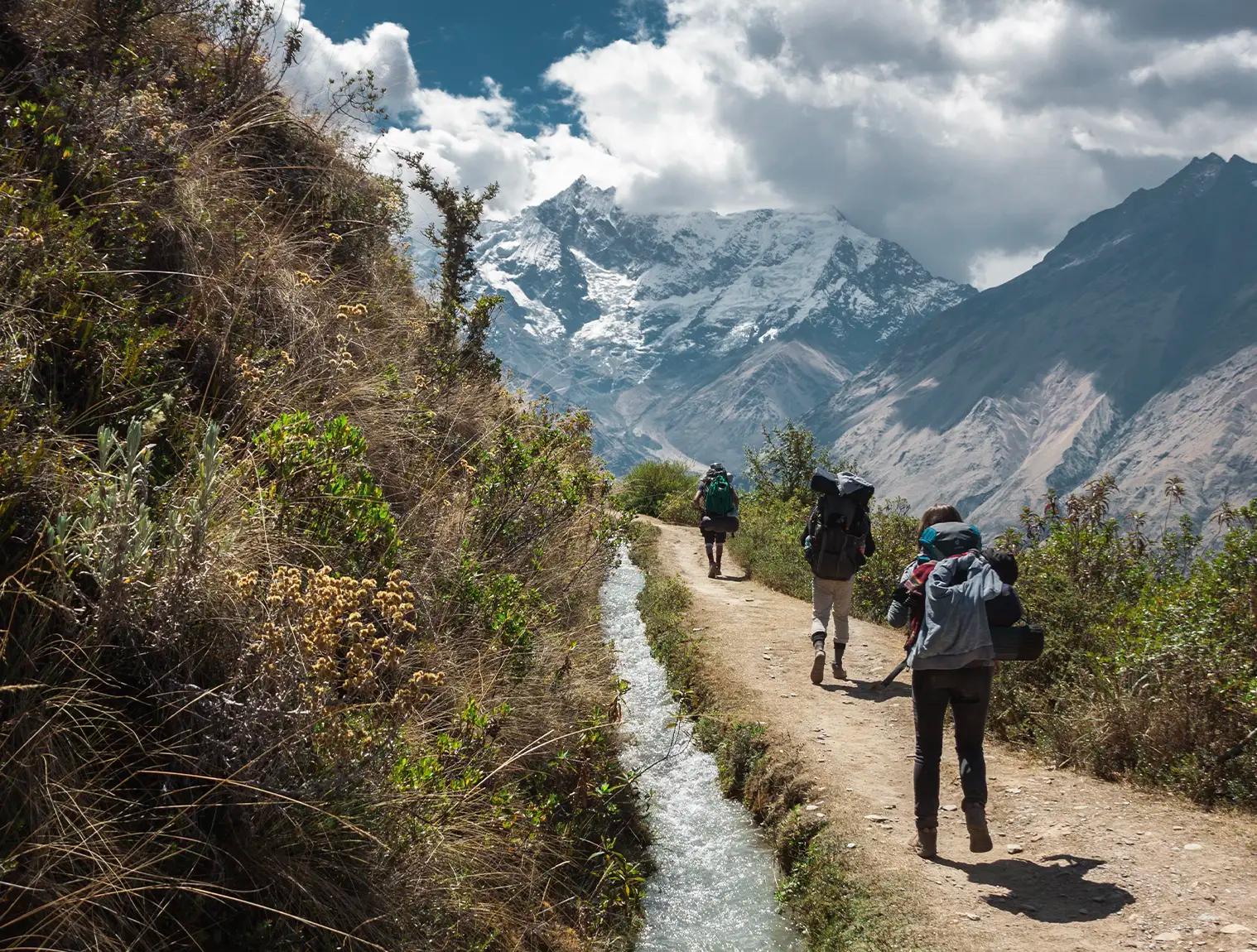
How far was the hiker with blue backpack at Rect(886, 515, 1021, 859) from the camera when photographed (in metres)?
6.25

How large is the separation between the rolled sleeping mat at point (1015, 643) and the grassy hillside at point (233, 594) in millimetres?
3052

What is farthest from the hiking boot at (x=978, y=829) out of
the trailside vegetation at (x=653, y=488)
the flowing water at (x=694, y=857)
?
the trailside vegetation at (x=653, y=488)

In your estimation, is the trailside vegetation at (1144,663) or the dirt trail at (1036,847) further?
the trailside vegetation at (1144,663)

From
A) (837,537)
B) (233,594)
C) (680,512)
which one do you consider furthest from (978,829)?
(680,512)

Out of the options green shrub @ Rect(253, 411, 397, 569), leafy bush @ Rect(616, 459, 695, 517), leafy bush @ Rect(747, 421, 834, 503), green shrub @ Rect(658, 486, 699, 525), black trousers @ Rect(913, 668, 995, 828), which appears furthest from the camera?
leafy bush @ Rect(616, 459, 695, 517)

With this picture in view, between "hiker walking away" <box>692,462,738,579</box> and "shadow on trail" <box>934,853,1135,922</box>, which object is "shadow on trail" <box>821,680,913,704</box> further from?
"hiker walking away" <box>692,462,738,579</box>

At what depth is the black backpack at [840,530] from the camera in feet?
35.2

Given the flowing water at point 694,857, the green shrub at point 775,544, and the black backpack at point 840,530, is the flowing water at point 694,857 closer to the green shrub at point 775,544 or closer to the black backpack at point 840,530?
the black backpack at point 840,530

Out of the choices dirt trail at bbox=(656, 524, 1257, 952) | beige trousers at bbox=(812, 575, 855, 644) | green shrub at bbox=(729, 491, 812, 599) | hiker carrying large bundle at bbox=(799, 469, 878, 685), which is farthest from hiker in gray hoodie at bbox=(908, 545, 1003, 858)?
green shrub at bbox=(729, 491, 812, 599)

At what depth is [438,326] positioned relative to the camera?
13.6 meters

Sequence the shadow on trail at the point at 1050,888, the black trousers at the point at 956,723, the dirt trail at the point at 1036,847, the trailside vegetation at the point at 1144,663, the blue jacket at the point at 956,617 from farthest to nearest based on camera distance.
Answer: the trailside vegetation at the point at 1144,663 → the black trousers at the point at 956,723 → the blue jacket at the point at 956,617 → the shadow on trail at the point at 1050,888 → the dirt trail at the point at 1036,847

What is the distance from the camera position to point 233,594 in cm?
393

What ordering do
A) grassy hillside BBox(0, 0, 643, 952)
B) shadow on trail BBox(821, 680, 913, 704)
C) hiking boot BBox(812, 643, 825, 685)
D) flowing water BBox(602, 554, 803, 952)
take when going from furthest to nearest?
hiking boot BBox(812, 643, 825, 685) → shadow on trail BBox(821, 680, 913, 704) → flowing water BBox(602, 554, 803, 952) → grassy hillside BBox(0, 0, 643, 952)

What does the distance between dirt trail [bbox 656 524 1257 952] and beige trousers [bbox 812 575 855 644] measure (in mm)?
819
